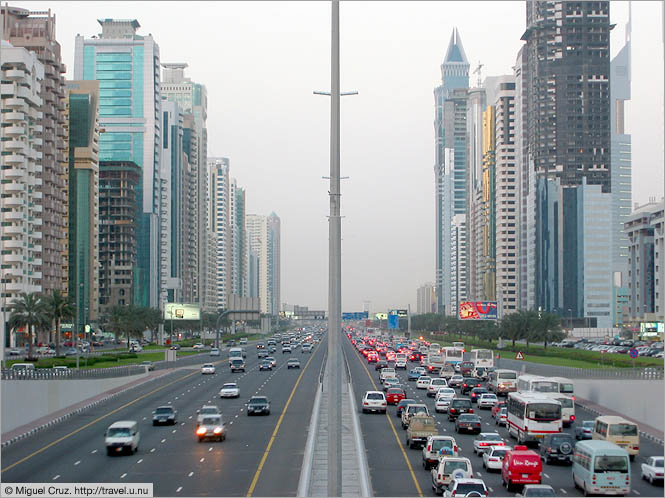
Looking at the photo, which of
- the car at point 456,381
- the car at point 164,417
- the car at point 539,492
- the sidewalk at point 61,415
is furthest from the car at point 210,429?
the car at point 456,381

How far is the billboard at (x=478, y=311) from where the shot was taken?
13388 centimetres

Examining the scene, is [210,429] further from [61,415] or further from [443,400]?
[443,400]

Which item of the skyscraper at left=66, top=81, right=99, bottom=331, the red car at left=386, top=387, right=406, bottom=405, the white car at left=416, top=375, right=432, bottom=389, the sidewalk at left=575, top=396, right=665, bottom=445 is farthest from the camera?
the skyscraper at left=66, top=81, right=99, bottom=331

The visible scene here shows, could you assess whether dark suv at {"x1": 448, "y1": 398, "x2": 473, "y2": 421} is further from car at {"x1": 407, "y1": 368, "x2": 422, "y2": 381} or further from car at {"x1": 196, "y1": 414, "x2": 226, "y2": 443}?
car at {"x1": 407, "y1": 368, "x2": 422, "y2": 381}

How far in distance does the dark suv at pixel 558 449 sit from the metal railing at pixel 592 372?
18.6m

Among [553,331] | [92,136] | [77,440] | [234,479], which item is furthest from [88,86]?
[234,479]

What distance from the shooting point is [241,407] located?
64438mm

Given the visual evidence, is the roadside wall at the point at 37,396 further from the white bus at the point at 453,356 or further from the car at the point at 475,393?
the white bus at the point at 453,356

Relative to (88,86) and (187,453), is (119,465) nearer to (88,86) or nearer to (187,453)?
(187,453)

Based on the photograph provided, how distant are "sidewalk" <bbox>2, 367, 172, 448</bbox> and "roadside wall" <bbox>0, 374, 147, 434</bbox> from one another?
30 cm

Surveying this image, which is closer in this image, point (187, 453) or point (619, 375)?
point (187, 453)

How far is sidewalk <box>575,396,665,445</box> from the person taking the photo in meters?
47.6

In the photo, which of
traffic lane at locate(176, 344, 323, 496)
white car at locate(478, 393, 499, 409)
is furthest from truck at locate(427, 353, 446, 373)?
traffic lane at locate(176, 344, 323, 496)

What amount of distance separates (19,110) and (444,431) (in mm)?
98117
